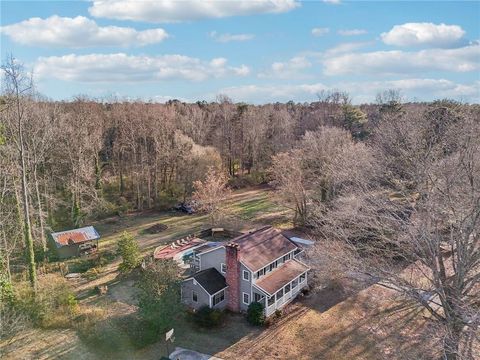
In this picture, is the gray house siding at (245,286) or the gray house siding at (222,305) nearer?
the gray house siding at (245,286)

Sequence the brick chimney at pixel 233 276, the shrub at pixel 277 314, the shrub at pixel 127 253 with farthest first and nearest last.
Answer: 1. the shrub at pixel 127 253
2. the brick chimney at pixel 233 276
3. the shrub at pixel 277 314

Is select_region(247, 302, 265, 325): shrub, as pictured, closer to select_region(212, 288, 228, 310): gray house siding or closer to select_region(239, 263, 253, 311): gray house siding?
select_region(239, 263, 253, 311): gray house siding

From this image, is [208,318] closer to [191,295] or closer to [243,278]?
[191,295]

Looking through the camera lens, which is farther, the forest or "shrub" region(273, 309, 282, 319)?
"shrub" region(273, 309, 282, 319)

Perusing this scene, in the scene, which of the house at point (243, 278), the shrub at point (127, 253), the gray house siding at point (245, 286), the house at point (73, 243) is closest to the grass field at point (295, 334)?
the gray house siding at point (245, 286)

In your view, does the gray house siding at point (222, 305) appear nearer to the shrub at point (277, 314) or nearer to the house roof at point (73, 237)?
the shrub at point (277, 314)

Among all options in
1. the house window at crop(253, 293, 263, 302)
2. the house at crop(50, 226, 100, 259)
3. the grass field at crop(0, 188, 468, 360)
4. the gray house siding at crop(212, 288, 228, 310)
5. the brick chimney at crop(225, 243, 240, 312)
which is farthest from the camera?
the house at crop(50, 226, 100, 259)

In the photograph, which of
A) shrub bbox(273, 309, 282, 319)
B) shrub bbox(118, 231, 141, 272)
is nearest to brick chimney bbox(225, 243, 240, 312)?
shrub bbox(273, 309, 282, 319)

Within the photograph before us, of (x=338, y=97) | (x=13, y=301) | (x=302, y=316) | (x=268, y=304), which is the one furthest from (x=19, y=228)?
(x=338, y=97)
